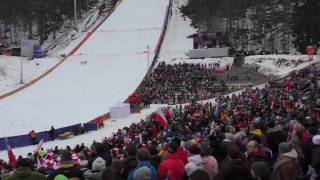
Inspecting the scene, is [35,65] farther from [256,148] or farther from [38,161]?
[256,148]

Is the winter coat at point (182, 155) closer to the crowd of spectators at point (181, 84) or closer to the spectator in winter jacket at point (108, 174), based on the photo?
the spectator in winter jacket at point (108, 174)

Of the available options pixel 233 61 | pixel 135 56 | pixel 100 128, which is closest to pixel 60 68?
pixel 135 56

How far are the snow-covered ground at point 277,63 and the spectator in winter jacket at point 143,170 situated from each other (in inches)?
1288

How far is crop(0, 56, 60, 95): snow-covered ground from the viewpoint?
149ft

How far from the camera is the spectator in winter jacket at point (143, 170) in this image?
6.45 meters

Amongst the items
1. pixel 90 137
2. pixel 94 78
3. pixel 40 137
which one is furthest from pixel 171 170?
pixel 94 78

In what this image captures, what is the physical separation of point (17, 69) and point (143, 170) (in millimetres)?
44831

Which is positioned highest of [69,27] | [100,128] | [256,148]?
[69,27]

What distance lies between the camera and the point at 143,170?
6.47 metres

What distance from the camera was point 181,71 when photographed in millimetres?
40281

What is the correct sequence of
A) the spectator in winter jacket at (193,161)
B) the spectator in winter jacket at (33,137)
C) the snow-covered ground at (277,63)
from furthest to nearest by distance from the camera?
the snow-covered ground at (277,63) < the spectator in winter jacket at (33,137) < the spectator in winter jacket at (193,161)

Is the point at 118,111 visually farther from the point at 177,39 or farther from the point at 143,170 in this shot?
the point at 177,39

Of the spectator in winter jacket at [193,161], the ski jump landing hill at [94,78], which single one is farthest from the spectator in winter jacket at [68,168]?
the ski jump landing hill at [94,78]

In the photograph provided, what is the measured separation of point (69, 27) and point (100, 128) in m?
43.5
